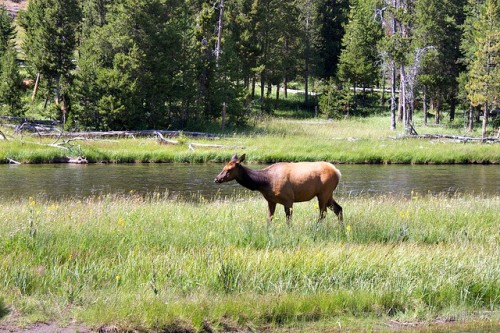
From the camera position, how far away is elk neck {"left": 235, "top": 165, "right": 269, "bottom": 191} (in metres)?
13.0

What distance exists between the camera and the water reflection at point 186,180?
78.5 ft

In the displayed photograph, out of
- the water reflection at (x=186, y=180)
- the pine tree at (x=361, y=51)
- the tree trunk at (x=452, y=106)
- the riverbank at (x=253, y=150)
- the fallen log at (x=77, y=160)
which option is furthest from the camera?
the pine tree at (x=361, y=51)

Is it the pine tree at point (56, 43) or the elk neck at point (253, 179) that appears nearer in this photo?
the elk neck at point (253, 179)

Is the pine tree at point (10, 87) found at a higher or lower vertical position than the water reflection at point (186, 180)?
higher

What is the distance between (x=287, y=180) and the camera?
1303 cm

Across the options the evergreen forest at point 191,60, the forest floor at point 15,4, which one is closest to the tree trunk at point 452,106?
the evergreen forest at point 191,60

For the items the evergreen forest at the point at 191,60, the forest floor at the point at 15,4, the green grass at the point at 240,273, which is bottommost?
the green grass at the point at 240,273

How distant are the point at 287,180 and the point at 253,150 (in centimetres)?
2345

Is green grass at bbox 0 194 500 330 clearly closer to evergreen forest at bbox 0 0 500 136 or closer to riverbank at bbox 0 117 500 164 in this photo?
riverbank at bbox 0 117 500 164

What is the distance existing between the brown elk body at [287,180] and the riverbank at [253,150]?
72.8 ft

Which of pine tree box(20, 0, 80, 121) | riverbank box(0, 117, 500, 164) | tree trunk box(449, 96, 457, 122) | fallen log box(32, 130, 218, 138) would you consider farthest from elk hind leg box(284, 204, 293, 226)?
tree trunk box(449, 96, 457, 122)

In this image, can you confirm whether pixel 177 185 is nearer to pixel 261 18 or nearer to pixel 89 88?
pixel 89 88

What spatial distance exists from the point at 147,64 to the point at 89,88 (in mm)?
4715

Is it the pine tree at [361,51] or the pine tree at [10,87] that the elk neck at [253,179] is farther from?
the pine tree at [361,51]
